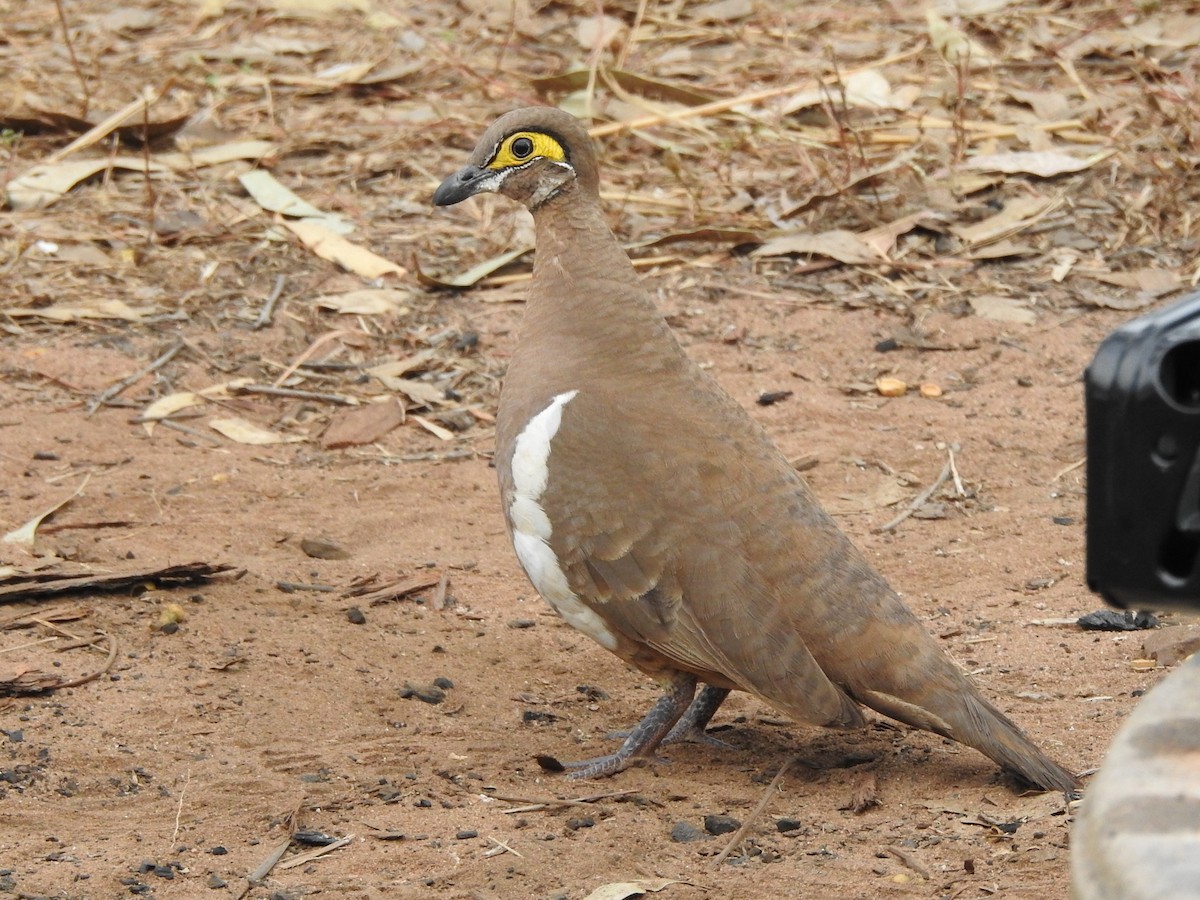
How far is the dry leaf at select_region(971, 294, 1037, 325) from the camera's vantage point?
7.34 m

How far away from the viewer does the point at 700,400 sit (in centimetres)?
457

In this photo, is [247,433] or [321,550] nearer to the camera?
[321,550]

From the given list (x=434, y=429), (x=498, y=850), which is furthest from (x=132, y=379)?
(x=498, y=850)

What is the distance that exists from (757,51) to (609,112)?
5.23 feet

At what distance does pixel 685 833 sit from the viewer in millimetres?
3982

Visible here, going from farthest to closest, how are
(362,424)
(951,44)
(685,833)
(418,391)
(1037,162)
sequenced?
(951,44) → (1037,162) → (418,391) → (362,424) → (685,833)

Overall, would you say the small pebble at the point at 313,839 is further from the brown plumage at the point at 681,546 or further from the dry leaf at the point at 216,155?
the dry leaf at the point at 216,155

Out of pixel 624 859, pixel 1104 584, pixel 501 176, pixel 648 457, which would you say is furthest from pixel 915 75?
pixel 1104 584

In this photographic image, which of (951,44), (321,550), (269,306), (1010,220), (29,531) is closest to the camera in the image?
(29,531)

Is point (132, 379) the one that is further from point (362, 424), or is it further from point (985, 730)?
point (985, 730)

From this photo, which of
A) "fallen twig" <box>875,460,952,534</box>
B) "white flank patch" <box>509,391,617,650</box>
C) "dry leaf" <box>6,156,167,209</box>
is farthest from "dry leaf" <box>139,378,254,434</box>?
"fallen twig" <box>875,460,952,534</box>

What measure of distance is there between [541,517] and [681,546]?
0.42m

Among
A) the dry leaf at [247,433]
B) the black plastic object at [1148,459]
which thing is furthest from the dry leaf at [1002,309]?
the black plastic object at [1148,459]

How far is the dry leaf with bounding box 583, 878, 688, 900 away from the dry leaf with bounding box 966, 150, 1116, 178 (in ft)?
19.0
